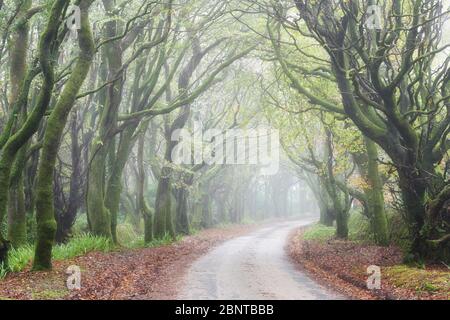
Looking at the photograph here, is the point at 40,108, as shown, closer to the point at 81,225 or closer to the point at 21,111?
the point at 21,111

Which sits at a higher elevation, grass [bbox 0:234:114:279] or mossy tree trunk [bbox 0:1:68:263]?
mossy tree trunk [bbox 0:1:68:263]

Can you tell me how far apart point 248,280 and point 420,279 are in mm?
4406

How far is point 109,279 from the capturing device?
12.9 meters

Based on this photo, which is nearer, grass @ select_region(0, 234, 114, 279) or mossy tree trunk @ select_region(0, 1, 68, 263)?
mossy tree trunk @ select_region(0, 1, 68, 263)

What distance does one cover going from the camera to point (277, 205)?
243 feet

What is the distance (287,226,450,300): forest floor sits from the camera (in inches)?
437

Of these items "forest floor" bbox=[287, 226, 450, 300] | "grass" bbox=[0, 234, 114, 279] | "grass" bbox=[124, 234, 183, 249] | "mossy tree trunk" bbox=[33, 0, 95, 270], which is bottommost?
"grass" bbox=[124, 234, 183, 249]

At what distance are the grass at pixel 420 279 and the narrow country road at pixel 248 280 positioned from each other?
5.78 feet

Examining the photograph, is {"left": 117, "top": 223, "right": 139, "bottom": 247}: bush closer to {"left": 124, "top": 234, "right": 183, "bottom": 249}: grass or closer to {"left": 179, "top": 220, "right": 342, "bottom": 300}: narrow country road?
{"left": 124, "top": 234, "right": 183, "bottom": 249}: grass

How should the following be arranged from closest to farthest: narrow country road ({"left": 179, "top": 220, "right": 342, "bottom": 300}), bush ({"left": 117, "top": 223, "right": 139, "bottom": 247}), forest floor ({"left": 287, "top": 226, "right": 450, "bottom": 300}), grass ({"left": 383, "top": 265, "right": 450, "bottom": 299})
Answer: grass ({"left": 383, "top": 265, "right": 450, "bottom": 299}) < forest floor ({"left": 287, "top": 226, "right": 450, "bottom": 300}) < narrow country road ({"left": 179, "top": 220, "right": 342, "bottom": 300}) < bush ({"left": 117, "top": 223, "right": 139, "bottom": 247})

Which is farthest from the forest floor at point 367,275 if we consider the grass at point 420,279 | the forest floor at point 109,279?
the forest floor at point 109,279

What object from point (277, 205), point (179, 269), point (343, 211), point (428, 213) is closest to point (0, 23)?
point (179, 269)

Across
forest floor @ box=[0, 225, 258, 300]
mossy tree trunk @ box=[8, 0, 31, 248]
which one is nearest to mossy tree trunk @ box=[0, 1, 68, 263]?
forest floor @ box=[0, 225, 258, 300]
